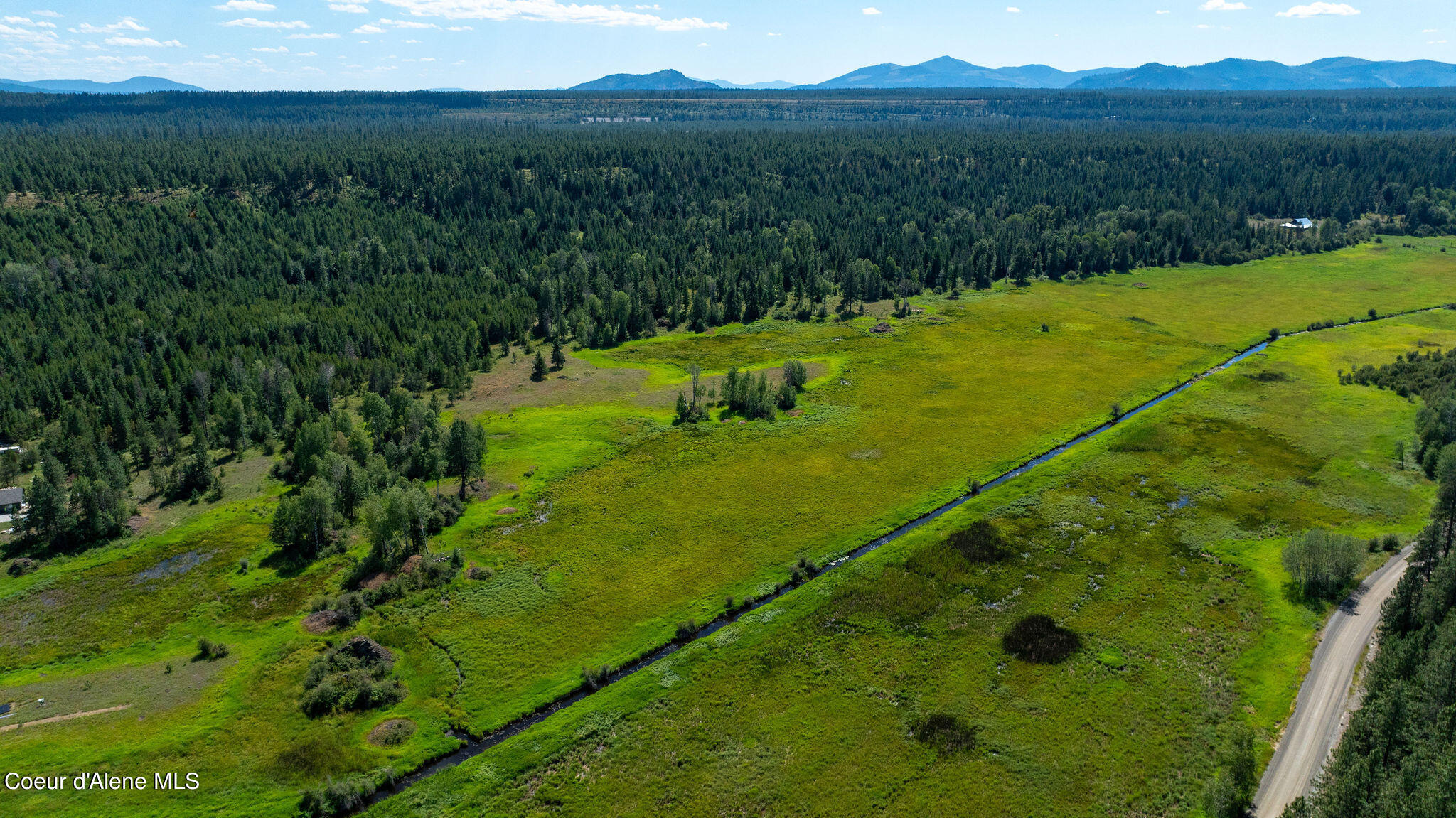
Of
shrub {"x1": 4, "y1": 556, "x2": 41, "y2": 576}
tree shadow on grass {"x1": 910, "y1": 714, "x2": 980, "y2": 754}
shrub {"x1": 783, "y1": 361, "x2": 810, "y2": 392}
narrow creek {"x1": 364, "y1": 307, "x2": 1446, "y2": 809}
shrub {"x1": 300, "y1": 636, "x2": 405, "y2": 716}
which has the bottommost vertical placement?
tree shadow on grass {"x1": 910, "y1": 714, "x2": 980, "y2": 754}

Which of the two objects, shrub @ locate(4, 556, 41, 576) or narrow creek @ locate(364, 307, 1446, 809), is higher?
shrub @ locate(4, 556, 41, 576)

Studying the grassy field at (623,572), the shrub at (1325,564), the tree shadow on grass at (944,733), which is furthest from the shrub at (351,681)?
the shrub at (1325,564)

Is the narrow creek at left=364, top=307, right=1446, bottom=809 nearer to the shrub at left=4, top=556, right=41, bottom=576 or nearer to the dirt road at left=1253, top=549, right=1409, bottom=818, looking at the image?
the dirt road at left=1253, top=549, right=1409, bottom=818

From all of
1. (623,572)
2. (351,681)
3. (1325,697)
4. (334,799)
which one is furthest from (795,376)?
(334,799)

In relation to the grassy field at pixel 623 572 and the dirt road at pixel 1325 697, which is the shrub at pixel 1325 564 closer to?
the dirt road at pixel 1325 697

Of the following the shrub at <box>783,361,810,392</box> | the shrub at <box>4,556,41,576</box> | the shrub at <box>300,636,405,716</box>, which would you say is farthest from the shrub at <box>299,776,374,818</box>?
the shrub at <box>783,361,810,392</box>

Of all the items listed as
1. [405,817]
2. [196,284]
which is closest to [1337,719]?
[405,817]

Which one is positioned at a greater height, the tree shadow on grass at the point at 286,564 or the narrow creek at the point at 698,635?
the tree shadow on grass at the point at 286,564
